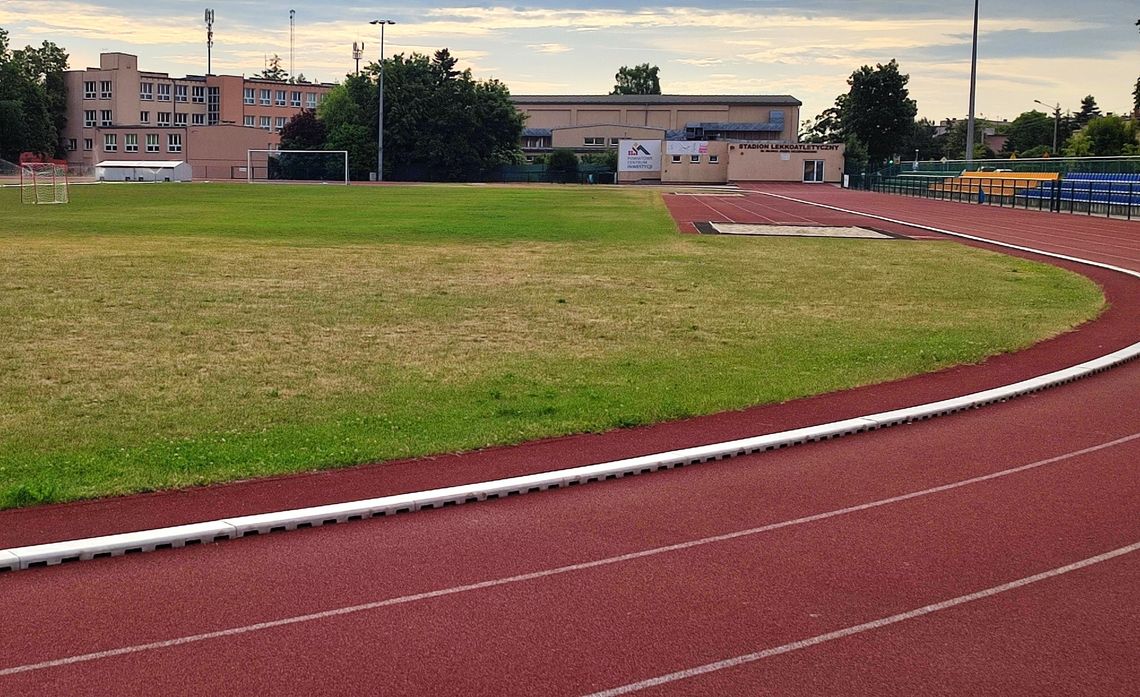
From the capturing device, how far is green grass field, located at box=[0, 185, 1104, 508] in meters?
9.73

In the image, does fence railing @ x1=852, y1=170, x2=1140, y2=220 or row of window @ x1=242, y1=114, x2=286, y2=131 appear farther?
row of window @ x1=242, y1=114, x2=286, y2=131

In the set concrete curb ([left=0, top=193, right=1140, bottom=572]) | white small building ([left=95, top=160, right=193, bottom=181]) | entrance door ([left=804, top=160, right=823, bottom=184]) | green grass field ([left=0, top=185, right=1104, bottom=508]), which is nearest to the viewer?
concrete curb ([left=0, top=193, right=1140, bottom=572])

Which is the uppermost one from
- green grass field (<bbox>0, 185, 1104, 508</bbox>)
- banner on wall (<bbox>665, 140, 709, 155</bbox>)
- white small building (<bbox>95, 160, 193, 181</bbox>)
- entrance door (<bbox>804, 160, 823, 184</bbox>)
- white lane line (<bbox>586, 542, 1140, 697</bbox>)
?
banner on wall (<bbox>665, 140, 709, 155</bbox>)

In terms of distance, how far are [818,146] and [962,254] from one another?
78164 millimetres

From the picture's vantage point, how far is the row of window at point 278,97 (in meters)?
142

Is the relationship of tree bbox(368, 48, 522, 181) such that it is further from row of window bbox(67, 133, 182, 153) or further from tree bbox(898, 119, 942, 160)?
tree bbox(898, 119, 942, 160)

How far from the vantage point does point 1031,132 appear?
464 feet

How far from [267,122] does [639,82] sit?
58878mm

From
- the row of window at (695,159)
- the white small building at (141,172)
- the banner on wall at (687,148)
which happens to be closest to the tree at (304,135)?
the white small building at (141,172)

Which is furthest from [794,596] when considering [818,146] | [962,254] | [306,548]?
[818,146]

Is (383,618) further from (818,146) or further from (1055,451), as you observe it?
(818,146)

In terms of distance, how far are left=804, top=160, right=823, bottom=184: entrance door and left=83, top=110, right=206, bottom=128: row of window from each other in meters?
71.1

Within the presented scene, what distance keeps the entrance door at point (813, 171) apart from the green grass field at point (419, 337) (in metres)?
74.8

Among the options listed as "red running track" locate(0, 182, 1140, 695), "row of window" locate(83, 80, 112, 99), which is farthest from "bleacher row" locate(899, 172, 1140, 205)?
"row of window" locate(83, 80, 112, 99)
